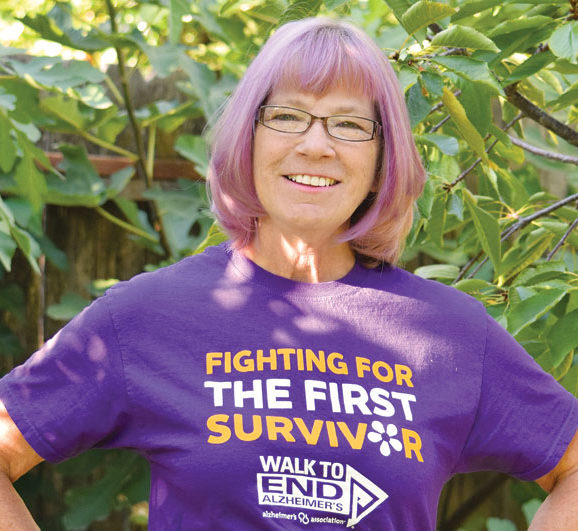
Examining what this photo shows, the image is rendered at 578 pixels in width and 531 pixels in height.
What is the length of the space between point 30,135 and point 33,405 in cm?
97

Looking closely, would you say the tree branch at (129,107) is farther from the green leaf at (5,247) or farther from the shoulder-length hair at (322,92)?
the shoulder-length hair at (322,92)

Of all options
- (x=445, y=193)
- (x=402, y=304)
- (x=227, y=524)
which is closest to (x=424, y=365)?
(x=402, y=304)

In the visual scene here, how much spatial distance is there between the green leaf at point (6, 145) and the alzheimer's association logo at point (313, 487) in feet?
3.65

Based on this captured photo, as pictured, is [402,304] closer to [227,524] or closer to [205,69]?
[227,524]

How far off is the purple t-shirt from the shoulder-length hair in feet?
0.32

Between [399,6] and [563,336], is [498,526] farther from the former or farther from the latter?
[399,6]

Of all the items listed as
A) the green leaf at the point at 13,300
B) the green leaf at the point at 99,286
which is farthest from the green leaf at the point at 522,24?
the green leaf at the point at 13,300

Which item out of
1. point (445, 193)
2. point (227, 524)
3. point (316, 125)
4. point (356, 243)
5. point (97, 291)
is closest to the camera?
point (227, 524)

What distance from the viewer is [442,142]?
171 centimetres

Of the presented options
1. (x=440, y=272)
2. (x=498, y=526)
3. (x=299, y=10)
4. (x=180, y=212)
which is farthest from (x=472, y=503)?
(x=299, y=10)

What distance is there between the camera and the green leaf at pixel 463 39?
150cm

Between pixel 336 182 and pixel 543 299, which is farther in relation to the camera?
pixel 543 299

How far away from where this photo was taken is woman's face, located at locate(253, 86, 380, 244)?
148 cm

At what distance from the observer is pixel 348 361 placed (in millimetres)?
1454
